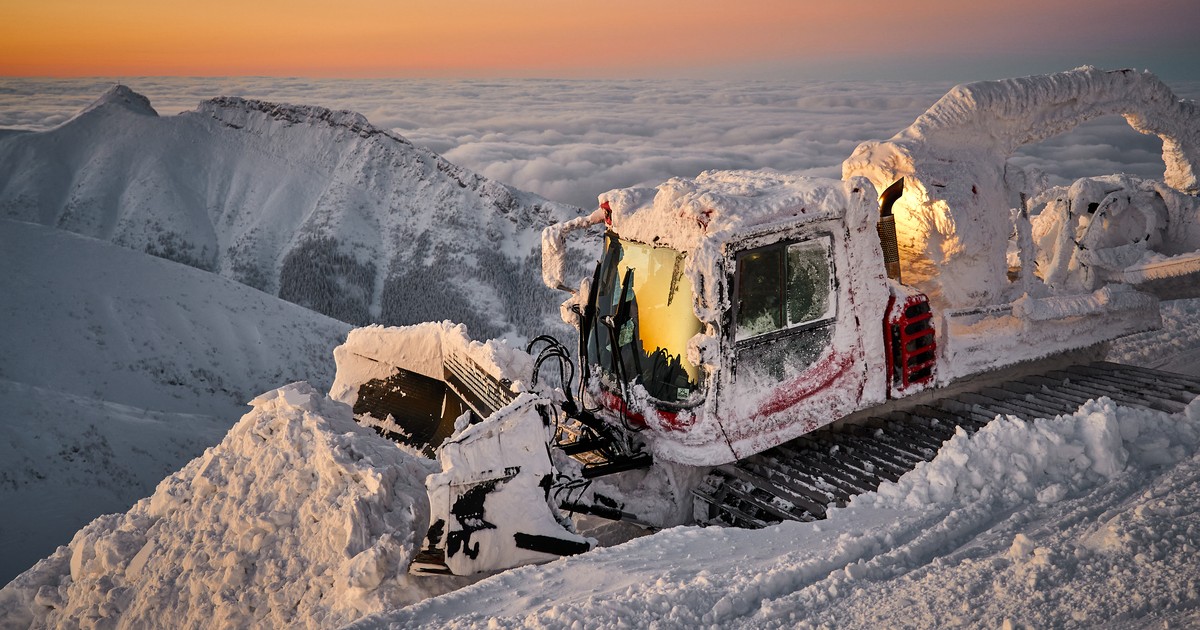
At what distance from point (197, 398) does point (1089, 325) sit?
1268 centimetres

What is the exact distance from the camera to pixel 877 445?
19.0 feet

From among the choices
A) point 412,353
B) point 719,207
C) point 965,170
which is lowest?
point 412,353

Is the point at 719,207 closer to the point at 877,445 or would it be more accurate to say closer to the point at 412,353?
the point at 877,445

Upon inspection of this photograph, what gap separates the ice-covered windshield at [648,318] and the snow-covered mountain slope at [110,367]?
7.33 m

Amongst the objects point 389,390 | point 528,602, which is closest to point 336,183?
point 389,390

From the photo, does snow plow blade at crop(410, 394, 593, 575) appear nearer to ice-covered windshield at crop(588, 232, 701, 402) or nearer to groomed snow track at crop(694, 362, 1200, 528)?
ice-covered windshield at crop(588, 232, 701, 402)

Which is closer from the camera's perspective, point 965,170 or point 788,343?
point 788,343

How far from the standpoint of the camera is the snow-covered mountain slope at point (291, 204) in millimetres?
42688

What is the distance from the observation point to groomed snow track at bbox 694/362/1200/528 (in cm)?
529

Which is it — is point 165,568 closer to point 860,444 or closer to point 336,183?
point 860,444

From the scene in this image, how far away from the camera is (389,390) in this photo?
6949 mm

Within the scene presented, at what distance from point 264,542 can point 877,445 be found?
366 centimetres

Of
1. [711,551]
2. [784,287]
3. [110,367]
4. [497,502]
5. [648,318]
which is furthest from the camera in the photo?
[110,367]

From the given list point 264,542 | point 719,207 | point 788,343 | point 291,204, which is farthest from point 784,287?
point 291,204
